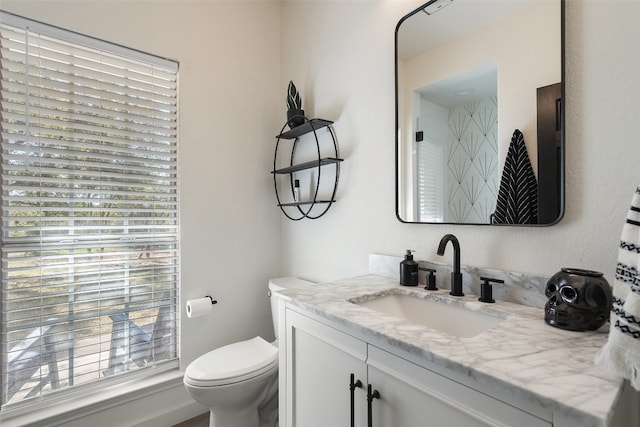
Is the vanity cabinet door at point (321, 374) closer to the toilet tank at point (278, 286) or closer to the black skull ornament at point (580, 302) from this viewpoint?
the black skull ornament at point (580, 302)

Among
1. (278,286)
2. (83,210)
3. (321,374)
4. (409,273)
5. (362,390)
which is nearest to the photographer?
(362,390)

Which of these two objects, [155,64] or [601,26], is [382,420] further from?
[155,64]

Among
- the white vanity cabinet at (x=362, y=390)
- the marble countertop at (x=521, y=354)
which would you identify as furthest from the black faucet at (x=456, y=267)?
the white vanity cabinet at (x=362, y=390)

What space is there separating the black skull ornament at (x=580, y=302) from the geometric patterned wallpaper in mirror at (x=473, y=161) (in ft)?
1.17

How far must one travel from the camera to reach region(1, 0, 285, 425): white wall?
1713 mm

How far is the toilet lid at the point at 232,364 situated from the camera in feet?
4.37

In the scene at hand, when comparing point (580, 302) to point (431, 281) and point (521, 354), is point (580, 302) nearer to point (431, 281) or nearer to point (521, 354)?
point (521, 354)

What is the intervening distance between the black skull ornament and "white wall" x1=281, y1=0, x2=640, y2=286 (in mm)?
158

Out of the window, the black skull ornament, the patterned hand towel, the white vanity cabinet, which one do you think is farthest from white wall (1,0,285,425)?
the patterned hand towel

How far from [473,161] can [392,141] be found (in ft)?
1.31

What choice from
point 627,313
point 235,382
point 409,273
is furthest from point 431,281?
point 235,382

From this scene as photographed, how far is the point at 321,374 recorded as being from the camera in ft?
3.16

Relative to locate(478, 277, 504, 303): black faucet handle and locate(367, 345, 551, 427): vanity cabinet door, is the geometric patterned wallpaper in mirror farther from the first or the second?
locate(367, 345, 551, 427): vanity cabinet door

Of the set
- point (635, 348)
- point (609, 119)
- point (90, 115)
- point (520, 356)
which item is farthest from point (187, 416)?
point (609, 119)
